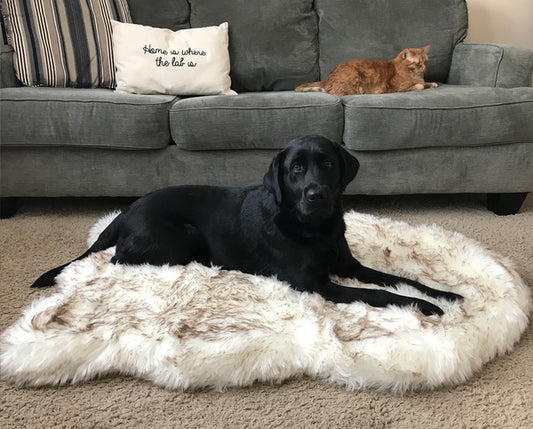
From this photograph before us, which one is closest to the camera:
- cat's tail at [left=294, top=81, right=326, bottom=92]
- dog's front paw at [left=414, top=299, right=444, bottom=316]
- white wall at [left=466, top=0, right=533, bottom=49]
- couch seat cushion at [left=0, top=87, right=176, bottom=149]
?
dog's front paw at [left=414, top=299, right=444, bottom=316]

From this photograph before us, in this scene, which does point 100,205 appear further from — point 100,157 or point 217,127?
point 217,127

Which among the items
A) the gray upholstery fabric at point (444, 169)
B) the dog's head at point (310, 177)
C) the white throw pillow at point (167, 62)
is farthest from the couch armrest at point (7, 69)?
the gray upholstery fabric at point (444, 169)

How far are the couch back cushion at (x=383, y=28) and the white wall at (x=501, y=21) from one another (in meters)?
0.54

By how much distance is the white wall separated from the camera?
3398 millimetres

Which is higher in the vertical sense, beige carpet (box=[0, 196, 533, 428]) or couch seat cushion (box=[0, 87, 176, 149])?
couch seat cushion (box=[0, 87, 176, 149])

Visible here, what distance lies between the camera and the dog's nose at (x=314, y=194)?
143 centimetres

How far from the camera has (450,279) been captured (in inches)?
63.6

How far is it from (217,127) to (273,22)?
1.05 meters

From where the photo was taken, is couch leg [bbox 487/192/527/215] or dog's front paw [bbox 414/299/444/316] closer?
dog's front paw [bbox 414/299/444/316]

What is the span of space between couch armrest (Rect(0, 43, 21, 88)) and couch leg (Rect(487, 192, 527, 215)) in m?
2.54

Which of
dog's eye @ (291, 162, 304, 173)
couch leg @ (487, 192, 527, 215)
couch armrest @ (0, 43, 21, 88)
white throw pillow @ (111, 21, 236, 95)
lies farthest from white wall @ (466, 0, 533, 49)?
couch armrest @ (0, 43, 21, 88)

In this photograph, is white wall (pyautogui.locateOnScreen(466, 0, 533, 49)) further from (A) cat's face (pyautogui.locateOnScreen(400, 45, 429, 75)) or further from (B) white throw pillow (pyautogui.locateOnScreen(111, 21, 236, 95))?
(B) white throw pillow (pyautogui.locateOnScreen(111, 21, 236, 95))

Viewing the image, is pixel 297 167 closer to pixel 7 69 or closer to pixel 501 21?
pixel 7 69

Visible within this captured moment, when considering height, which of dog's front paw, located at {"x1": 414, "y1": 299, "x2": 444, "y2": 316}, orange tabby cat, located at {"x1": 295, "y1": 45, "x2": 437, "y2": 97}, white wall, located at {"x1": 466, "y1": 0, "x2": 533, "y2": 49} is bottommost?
dog's front paw, located at {"x1": 414, "y1": 299, "x2": 444, "y2": 316}
